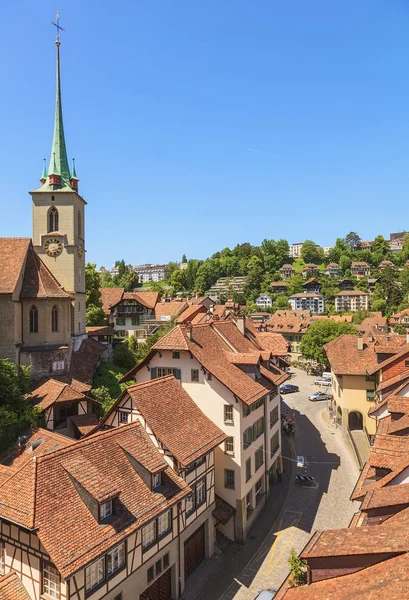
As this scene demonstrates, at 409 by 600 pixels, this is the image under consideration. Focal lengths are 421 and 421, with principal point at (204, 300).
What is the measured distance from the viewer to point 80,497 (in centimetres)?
1788

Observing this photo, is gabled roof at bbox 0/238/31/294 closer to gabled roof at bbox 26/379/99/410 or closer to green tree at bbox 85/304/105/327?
gabled roof at bbox 26/379/99/410

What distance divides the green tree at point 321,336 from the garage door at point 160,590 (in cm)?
6132

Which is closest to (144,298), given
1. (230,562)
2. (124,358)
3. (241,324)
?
(124,358)

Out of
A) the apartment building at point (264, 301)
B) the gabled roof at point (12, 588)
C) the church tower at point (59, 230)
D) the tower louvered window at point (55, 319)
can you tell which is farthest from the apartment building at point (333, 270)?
the gabled roof at point (12, 588)

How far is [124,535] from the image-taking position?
1750 cm

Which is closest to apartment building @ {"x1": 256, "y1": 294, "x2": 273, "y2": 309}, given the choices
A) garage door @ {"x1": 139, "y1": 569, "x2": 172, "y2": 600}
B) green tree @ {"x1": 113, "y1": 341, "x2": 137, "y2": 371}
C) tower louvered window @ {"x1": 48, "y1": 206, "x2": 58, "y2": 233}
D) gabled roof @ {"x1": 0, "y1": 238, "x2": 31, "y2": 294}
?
green tree @ {"x1": 113, "y1": 341, "x2": 137, "y2": 371}

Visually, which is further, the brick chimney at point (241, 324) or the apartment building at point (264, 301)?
the apartment building at point (264, 301)

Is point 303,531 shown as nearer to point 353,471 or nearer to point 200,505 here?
point 200,505

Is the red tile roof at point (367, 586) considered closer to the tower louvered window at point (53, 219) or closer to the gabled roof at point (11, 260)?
the gabled roof at point (11, 260)

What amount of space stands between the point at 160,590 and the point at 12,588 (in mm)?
7796

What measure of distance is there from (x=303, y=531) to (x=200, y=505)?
27.0ft

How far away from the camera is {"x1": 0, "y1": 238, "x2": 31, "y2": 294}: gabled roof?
36.7 m

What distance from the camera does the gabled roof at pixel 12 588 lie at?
16516 mm

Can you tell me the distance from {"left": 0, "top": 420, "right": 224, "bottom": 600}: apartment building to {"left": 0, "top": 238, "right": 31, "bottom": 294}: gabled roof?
57.8 feet
